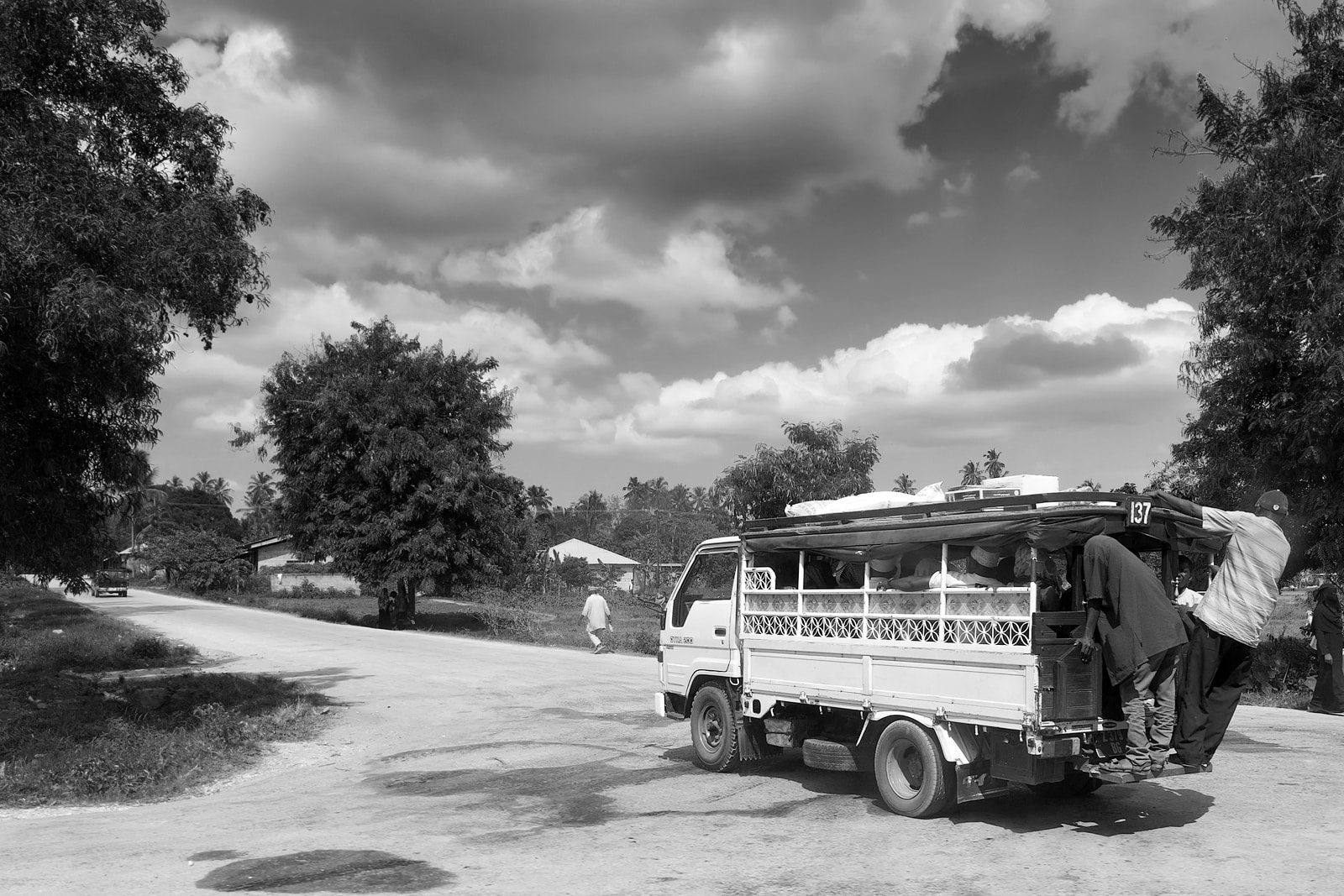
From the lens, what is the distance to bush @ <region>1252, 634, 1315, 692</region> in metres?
16.1

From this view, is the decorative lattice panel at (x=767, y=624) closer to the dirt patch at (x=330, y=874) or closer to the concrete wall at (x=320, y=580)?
the dirt patch at (x=330, y=874)

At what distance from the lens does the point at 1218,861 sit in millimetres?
6477

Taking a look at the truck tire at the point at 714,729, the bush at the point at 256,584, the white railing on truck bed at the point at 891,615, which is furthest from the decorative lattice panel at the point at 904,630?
the bush at the point at 256,584

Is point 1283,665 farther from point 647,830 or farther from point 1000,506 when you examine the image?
point 647,830

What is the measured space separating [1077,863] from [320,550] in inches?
1283

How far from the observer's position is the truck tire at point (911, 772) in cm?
759

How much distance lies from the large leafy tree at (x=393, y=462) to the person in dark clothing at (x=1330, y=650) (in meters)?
24.7

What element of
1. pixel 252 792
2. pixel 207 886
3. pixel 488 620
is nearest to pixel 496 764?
pixel 252 792

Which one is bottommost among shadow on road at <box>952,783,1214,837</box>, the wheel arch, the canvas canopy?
shadow on road at <box>952,783,1214,837</box>

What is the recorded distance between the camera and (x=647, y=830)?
7688 millimetres

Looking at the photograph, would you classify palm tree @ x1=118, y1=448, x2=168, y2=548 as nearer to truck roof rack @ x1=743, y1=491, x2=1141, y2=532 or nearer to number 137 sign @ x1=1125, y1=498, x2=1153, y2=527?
truck roof rack @ x1=743, y1=491, x2=1141, y2=532

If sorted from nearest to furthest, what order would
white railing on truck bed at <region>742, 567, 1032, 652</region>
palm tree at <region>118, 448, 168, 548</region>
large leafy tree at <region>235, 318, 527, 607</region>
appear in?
white railing on truck bed at <region>742, 567, 1032, 652</region> < palm tree at <region>118, 448, 168, 548</region> < large leafy tree at <region>235, 318, 527, 607</region>

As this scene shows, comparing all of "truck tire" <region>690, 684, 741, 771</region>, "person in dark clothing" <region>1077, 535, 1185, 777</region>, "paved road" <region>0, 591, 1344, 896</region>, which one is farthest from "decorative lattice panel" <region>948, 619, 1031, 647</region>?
"truck tire" <region>690, 684, 741, 771</region>

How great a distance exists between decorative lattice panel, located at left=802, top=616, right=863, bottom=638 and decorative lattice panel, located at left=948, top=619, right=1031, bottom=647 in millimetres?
957
